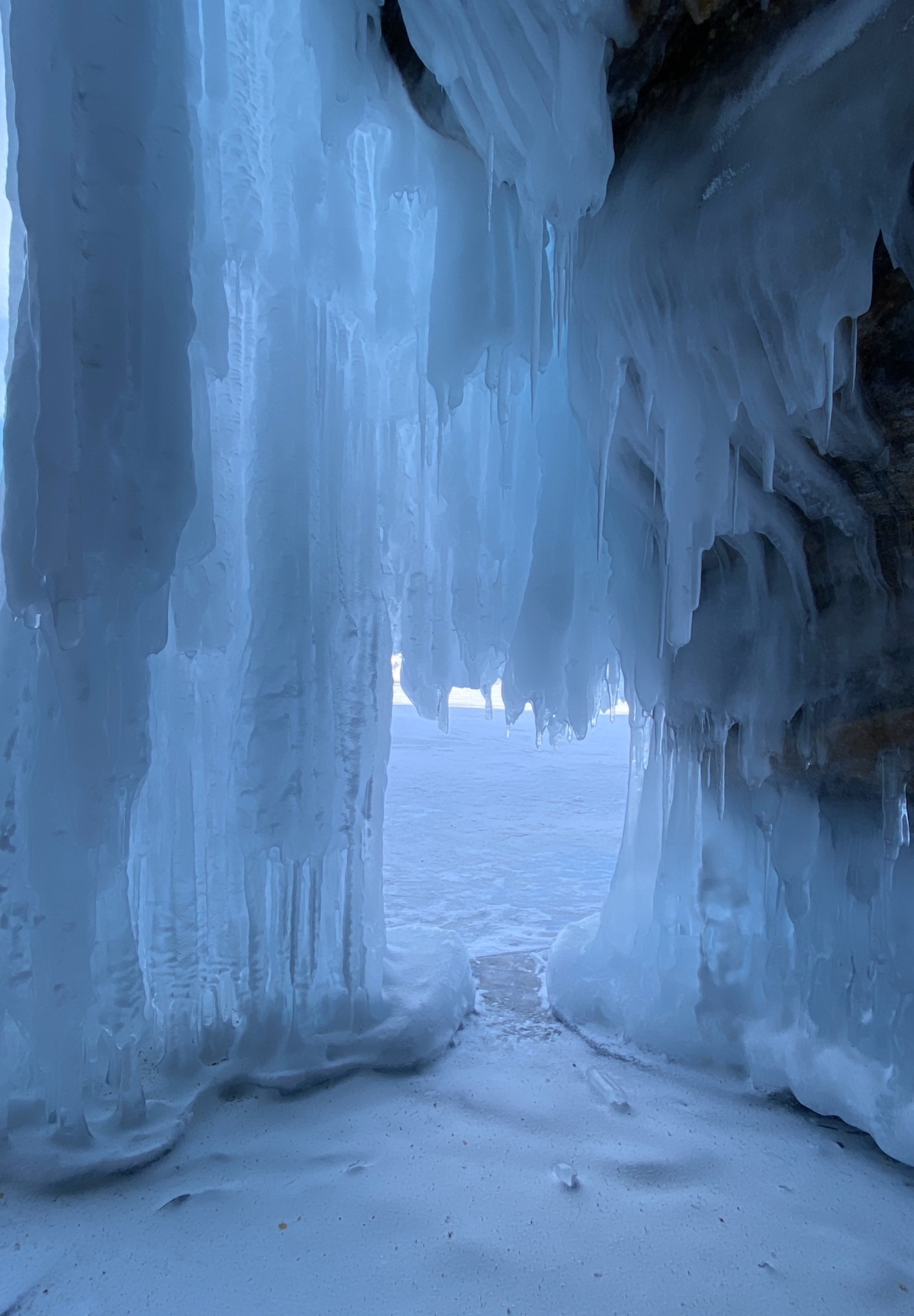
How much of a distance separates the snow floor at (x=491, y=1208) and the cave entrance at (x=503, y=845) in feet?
2.86

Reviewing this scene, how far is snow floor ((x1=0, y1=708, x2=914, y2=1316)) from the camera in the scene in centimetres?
205

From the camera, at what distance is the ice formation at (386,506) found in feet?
6.88

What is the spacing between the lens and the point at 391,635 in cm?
351

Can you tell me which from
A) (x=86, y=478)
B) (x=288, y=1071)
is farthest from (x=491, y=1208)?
(x=86, y=478)

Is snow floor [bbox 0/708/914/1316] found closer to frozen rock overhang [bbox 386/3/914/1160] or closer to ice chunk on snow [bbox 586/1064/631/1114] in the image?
ice chunk on snow [bbox 586/1064/631/1114]

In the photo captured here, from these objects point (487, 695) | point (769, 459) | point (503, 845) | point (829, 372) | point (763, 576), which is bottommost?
point (503, 845)

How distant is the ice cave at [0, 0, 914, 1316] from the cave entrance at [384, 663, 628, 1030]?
819 millimetres

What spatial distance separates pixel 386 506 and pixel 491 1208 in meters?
3.01

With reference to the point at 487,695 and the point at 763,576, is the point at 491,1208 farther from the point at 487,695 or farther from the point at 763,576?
the point at 487,695

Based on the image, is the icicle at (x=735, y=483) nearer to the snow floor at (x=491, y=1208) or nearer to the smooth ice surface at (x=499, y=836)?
the snow floor at (x=491, y=1208)

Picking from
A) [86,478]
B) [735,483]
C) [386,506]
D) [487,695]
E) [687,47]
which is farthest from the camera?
[487,695]

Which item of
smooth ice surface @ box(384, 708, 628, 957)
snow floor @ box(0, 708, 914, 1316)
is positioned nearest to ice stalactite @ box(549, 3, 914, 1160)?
snow floor @ box(0, 708, 914, 1316)

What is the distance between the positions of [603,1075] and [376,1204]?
129 centimetres

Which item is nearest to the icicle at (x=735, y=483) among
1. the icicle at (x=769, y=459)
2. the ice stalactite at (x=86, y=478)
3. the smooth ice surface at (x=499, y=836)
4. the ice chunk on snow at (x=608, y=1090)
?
the icicle at (x=769, y=459)
